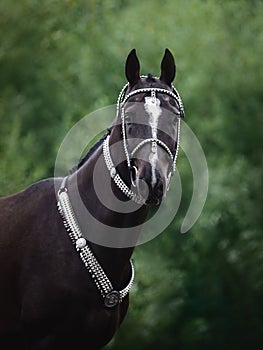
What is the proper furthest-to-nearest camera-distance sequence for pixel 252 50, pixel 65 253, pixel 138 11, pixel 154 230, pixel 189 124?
pixel 138 11 < pixel 252 50 < pixel 189 124 < pixel 154 230 < pixel 65 253

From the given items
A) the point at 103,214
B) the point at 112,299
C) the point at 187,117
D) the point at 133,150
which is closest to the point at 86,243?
the point at 103,214

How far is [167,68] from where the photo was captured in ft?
16.1

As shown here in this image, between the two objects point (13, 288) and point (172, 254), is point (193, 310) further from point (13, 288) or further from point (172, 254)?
point (13, 288)

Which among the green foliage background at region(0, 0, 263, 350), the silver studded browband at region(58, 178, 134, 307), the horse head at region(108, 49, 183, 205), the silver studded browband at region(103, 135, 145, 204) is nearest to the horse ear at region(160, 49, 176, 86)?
the horse head at region(108, 49, 183, 205)

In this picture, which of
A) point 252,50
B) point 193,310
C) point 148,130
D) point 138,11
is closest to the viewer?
point 148,130

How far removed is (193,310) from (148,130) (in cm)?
330

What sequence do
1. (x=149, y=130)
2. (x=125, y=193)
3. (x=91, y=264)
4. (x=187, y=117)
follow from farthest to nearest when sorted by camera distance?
(x=187, y=117)
(x=91, y=264)
(x=125, y=193)
(x=149, y=130)

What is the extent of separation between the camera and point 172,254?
7.78 meters

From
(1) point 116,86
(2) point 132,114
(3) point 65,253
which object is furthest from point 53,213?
(1) point 116,86

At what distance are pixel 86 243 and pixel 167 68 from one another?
959mm

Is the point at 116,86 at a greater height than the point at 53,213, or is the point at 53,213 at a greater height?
the point at 53,213

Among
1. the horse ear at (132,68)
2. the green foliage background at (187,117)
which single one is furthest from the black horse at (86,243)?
the green foliage background at (187,117)

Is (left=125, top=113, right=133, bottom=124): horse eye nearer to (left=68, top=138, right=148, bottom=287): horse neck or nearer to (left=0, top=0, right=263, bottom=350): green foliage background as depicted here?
(left=68, top=138, right=148, bottom=287): horse neck

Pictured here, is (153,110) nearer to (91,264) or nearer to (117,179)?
Result: (117,179)
